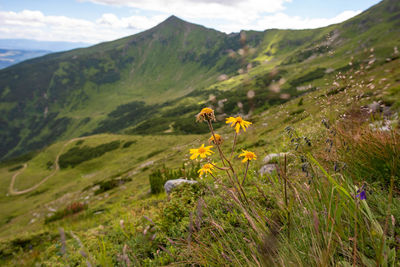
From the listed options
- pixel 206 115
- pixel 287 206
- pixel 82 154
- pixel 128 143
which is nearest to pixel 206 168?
pixel 206 115

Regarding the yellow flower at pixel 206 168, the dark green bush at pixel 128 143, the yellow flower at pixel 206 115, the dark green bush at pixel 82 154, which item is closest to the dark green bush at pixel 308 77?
the dark green bush at pixel 128 143

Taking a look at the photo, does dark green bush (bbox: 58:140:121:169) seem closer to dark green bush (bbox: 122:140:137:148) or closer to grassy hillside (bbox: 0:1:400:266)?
dark green bush (bbox: 122:140:137:148)

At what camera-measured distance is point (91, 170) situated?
282 ft

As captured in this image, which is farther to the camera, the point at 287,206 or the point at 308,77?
the point at 308,77

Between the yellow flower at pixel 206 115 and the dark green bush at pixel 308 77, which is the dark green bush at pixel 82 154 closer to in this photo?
the yellow flower at pixel 206 115

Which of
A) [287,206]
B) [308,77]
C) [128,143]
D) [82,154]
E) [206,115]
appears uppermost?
[206,115]

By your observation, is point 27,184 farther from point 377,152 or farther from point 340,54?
point 340,54

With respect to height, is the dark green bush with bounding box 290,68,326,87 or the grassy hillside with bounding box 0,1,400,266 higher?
the grassy hillside with bounding box 0,1,400,266

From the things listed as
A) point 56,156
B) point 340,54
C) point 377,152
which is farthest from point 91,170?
point 340,54

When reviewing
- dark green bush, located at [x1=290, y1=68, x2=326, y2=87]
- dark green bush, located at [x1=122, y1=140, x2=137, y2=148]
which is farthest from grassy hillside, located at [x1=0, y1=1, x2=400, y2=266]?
dark green bush, located at [x1=290, y1=68, x2=326, y2=87]

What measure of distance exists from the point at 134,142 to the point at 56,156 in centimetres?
4758

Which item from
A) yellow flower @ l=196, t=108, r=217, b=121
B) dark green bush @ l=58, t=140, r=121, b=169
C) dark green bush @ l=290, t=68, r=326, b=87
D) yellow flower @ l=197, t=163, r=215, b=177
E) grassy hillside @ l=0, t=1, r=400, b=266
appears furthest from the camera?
dark green bush @ l=290, t=68, r=326, b=87

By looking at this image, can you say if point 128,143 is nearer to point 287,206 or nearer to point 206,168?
point 206,168

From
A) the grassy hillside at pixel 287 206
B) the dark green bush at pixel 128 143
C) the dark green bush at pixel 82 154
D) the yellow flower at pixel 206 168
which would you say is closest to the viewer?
the grassy hillside at pixel 287 206
